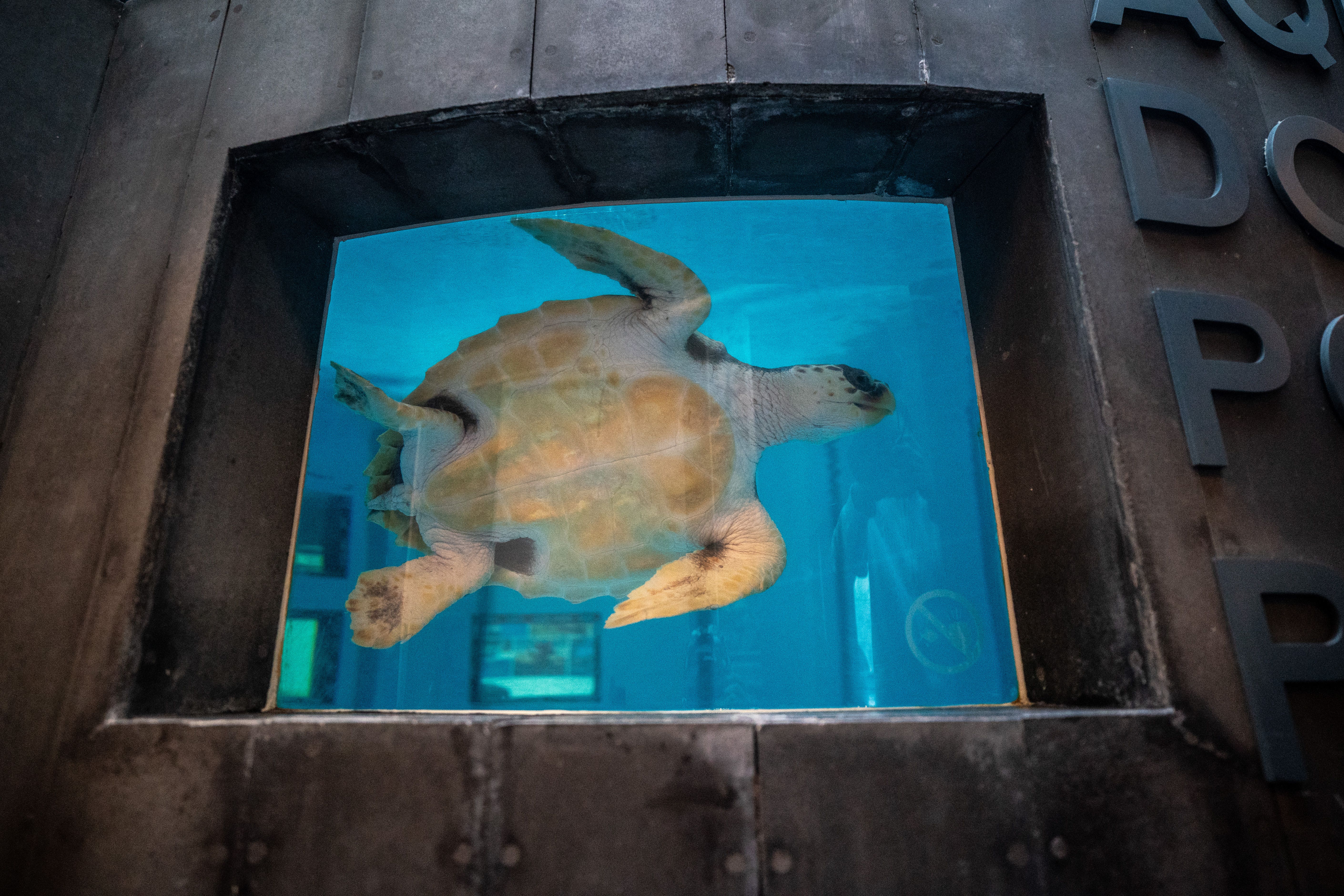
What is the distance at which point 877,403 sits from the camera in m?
3.11

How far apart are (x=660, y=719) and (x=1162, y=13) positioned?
8.76 feet

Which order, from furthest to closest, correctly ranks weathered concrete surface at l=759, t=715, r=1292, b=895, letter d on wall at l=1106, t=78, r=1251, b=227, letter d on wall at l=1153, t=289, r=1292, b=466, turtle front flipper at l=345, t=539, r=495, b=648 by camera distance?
turtle front flipper at l=345, t=539, r=495, b=648 < letter d on wall at l=1106, t=78, r=1251, b=227 < letter d on wall at l=1153, t=289, r=1292, b=466 < weathered concrete surface at l=759, t=715, r=1292, b=895

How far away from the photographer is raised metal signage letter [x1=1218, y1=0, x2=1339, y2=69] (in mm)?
2188

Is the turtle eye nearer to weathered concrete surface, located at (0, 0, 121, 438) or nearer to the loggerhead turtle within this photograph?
the loggerhead turtle

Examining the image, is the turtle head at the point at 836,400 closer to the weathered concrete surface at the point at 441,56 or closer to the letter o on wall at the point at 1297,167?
the letter o on wall at the point at 1297,167

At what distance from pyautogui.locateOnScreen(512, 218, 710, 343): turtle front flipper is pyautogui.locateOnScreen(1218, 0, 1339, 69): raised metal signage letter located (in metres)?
1.99

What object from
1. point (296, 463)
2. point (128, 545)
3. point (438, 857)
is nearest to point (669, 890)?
point (438, 857)

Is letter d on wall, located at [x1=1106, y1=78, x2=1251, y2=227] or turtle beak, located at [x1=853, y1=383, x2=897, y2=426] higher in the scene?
letter d on wall, located at [x1=1106, y1=78, x2=1251, y2=227]

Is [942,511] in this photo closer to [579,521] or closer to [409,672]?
[579,521]

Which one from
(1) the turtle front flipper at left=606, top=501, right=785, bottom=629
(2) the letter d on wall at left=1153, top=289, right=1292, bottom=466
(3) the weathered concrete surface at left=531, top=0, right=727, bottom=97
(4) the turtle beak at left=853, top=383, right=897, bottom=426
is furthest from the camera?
(4) the turtle beak at left=853, top=383, right=897, bottom=426

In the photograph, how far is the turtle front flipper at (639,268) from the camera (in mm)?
2344

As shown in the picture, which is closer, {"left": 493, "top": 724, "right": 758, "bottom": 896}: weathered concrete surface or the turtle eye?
{"left": 493, "top": 724, "right": 758, "bottom": 896}: weathered concrete surface

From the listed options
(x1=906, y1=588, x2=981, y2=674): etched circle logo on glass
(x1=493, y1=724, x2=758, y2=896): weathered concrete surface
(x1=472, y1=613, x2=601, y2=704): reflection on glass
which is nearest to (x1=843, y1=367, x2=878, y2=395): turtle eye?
(x1=906, y1=588, x2=981, y2=674): etched circle logo on glass

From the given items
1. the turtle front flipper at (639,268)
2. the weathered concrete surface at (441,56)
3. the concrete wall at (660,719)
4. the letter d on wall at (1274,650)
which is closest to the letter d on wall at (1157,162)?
the concrete wall at (660,719)
